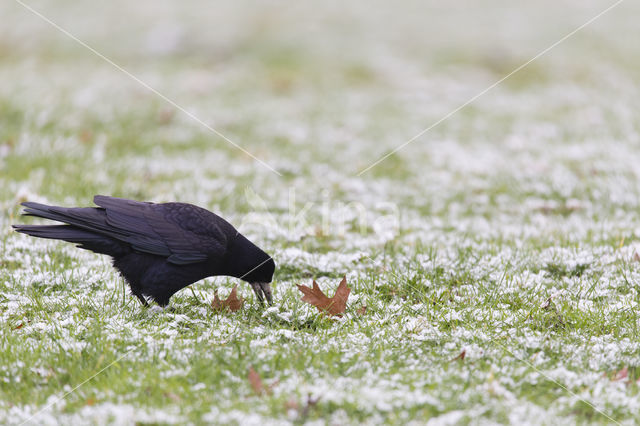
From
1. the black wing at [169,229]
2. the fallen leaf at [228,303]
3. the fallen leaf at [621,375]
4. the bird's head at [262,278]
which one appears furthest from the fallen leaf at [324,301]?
the fallen leaf at [621,375]

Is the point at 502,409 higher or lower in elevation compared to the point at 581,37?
lower

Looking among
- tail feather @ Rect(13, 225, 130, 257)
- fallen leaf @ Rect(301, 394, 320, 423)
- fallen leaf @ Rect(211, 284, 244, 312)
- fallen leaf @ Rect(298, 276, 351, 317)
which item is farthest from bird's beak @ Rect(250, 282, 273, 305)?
fallen leaf @ Rect(301, 394, 320, 423)

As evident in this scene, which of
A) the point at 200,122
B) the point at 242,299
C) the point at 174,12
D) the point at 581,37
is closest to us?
the point at 242,299

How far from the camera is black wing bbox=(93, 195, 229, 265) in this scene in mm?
4652

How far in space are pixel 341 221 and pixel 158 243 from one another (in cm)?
274

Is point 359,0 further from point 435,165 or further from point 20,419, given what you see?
point 20,419

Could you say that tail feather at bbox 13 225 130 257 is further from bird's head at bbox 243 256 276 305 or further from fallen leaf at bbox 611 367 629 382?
fallen leaf at bbox 611 367 629 382

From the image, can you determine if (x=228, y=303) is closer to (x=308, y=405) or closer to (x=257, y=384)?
(x=257, y=384)

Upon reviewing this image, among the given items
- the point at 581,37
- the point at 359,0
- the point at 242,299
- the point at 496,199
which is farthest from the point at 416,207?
the point at 359,0

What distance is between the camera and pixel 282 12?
2012 cm

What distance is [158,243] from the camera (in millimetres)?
4695

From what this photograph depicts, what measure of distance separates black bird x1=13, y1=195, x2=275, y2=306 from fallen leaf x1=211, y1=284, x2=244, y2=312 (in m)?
0.17

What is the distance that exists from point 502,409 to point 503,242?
3.04m

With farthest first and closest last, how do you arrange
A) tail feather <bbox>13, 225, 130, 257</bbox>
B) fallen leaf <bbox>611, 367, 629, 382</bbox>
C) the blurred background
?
1. the blurred background
2. tail feather <bbox>13, 225, 130, 257</bbox>
3. fallen leaf <bbox>611, 367, 629, 382</bbox>
